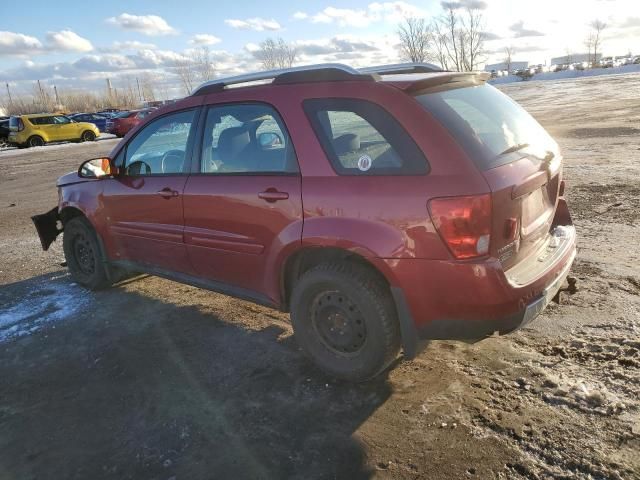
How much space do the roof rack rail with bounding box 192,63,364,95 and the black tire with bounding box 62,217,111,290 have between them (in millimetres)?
1933

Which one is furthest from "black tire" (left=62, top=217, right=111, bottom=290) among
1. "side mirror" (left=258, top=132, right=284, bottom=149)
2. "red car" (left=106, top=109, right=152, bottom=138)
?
"red car" (left=106, top=109, right=152, bottom=138)

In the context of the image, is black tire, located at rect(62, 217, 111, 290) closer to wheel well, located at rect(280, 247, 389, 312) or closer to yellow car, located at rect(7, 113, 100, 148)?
wheel well, located at rect(280, 247, 389, 312)

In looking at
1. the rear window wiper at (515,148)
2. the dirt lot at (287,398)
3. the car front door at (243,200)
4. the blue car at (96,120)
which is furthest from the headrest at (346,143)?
the blue car at (96,120)

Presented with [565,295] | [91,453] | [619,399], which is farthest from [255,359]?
[565,295]

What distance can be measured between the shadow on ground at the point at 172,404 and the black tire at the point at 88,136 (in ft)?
95.0

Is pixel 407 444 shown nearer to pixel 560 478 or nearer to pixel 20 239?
pixel 560 478

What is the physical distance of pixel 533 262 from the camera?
118 inches

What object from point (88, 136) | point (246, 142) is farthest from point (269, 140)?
point (88, 136)

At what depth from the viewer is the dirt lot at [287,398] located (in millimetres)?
2570

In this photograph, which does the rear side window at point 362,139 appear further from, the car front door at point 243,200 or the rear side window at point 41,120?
the rear side window at point 41,120

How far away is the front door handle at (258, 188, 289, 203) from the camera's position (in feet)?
10.5

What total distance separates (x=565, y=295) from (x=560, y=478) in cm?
212

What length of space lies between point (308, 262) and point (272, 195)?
0.48 metres

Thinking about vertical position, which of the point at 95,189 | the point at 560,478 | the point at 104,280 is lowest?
the point at 560,478
